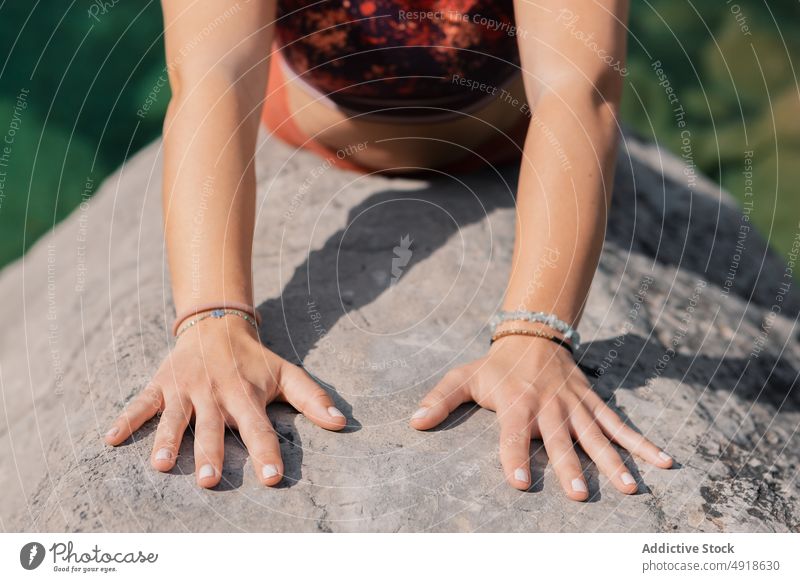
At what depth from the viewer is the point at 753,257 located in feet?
7.10

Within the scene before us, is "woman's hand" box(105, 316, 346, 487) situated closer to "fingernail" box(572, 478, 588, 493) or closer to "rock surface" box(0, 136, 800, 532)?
"rock surface" box(0, 136, 800, 532)

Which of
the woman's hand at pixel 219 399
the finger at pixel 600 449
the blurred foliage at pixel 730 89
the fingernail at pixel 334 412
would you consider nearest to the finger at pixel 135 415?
the woman's hand at pixel 219 399

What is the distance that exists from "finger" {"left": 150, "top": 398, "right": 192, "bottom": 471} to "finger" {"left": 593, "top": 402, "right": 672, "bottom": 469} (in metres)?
0.57

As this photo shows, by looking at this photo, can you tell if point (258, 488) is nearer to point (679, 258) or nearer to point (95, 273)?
point (95, 273)

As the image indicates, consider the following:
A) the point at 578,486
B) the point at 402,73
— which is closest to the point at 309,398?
the point at 578,486

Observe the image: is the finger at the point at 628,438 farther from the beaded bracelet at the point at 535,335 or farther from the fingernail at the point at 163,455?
the fingernail at the point at 163,455

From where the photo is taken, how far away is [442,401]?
1199 mm

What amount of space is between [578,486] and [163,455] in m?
0.53

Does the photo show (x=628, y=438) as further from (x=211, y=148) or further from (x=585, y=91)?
(x=211, y=148)

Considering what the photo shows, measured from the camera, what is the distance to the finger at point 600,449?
3.68 feet

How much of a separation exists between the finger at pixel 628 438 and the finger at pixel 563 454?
0.07 metres
